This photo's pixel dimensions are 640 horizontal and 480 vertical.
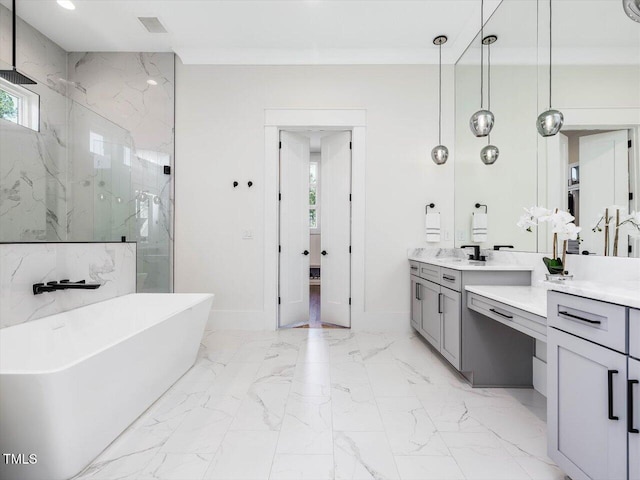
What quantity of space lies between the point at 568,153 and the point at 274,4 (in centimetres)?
268

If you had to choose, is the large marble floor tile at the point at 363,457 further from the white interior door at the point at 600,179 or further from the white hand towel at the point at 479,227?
the white hand towel at the point at 479,227

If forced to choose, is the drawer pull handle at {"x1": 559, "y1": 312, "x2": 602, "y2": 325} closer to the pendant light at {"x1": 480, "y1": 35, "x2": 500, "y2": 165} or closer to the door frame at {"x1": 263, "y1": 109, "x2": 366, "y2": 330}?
the pendant light at {"x1": 480, "y1": 35, "x2": 500, "y2": 165}

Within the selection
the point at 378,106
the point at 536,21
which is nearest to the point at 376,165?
the point at 378,106

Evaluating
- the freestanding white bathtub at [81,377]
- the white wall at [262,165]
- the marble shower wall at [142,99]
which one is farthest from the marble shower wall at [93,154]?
the freestanding white bathtub at [81,377]

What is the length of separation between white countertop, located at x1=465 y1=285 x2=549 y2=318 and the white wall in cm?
148

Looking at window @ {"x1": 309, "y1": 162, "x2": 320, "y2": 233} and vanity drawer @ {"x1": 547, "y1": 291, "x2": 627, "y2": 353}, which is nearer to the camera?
vanity drawer @ {"x1": 547, "y1": 291, "x2": 627, "y2": 353}

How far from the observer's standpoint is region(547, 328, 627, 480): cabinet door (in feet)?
3.63

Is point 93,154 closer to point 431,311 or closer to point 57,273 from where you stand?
point 57,273

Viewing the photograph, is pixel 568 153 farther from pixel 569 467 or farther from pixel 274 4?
pixel 274 4

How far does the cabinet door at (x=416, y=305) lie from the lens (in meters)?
3.39

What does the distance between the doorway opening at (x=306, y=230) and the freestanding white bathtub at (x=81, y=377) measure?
4.86 ft

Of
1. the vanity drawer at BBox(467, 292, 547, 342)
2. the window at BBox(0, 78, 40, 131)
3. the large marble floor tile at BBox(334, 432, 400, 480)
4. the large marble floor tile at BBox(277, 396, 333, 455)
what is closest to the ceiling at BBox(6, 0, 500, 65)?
the window at BBox(0, 78, 40, 131)

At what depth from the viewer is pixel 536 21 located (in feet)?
8.02

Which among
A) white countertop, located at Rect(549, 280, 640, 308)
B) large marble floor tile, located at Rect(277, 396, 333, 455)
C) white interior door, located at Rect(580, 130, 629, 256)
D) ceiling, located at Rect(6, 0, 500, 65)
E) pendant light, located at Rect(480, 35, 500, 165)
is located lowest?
large marble floor tile, located at Rect(277, 396, 333, 455)
